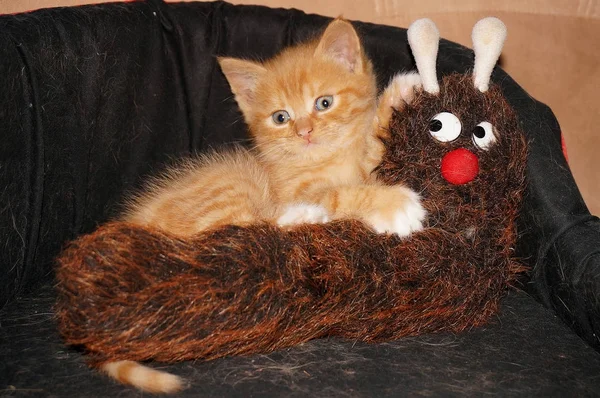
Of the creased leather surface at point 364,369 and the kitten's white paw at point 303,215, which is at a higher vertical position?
the kitten's white paw at point 303,215

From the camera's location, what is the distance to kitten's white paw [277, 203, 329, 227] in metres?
1.37

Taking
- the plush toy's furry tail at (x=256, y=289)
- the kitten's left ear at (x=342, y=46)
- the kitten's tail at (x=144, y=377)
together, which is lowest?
the kitten's tail at (x=144, y=377)

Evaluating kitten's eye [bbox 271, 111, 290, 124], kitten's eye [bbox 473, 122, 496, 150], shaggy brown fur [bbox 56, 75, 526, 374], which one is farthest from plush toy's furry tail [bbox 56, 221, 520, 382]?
kitten's eye [bbox 271, 111, 290, 124]

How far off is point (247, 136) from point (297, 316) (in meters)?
1.11

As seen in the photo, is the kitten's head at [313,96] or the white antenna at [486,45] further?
the kitten's head at [313,96]

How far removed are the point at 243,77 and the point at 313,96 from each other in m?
0.28

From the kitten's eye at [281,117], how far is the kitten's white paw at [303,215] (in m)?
0.46

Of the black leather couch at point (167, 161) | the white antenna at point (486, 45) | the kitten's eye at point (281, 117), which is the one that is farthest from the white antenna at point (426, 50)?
the kitten's eye at point (281, 117)

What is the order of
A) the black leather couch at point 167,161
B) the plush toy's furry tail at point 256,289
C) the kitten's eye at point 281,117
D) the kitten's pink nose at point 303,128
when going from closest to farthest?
1. the plush toy's furry tail at point 256,289
2. the black leather couch at point 167,161
3. the kitten's pink nose at point 303,128
4. the kitten's eye at point 281,117

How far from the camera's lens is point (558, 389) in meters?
1.15

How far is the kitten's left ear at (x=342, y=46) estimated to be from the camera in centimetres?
172

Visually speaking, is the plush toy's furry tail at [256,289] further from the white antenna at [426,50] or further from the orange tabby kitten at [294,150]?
the white antenna at [426,50]

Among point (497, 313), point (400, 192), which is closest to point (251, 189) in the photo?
point (400, 192)

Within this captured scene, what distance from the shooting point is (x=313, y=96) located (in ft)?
5.80
